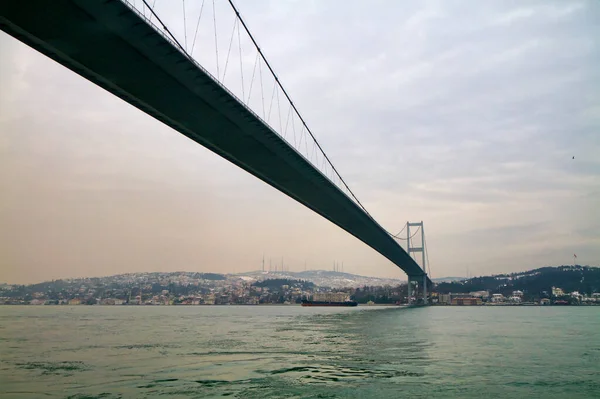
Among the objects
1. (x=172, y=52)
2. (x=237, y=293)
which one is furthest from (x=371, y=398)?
(x=237, y=293)

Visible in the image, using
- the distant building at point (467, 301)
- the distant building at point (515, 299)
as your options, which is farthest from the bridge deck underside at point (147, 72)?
the distant building at point (515, 299)

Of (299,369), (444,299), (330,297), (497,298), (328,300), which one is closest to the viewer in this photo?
(299,369)

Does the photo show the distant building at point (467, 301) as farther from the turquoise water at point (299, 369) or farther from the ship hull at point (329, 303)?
the turquoise water at point (299, 369)

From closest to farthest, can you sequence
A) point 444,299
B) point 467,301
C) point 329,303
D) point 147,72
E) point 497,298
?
point 147,72
point 329,303
point 444,299
point 467,301
point 497,298

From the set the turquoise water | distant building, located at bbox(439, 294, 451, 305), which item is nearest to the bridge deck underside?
the turquoise water

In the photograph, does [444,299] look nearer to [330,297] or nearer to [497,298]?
[497,298]

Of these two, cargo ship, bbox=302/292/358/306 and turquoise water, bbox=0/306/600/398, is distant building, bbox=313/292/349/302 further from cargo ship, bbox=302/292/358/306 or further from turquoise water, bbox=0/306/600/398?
turquoise water, bbox=0/306/600/398

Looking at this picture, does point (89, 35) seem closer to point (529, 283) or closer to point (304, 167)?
point (304, 167)

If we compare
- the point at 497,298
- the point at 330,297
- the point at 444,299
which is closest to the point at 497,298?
the point at 497,298

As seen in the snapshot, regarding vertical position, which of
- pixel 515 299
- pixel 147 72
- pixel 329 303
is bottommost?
pixel 329 303

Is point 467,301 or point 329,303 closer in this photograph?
point 329,303
